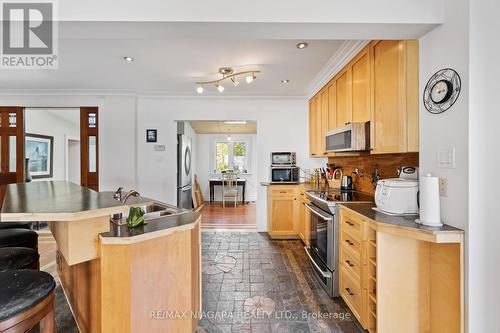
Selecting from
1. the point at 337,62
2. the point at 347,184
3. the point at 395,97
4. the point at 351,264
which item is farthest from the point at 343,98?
the point at 351,264

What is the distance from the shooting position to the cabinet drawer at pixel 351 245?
1.88 m

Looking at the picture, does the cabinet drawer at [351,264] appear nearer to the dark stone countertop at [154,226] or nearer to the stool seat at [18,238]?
the dark stone countertop at [154,226]

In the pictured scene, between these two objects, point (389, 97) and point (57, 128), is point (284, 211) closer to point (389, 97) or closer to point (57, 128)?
point (389, 97)

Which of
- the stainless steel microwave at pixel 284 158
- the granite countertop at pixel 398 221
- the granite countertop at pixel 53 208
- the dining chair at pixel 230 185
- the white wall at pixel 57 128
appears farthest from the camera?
the dining chair at pixel 230 185

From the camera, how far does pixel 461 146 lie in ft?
4.63

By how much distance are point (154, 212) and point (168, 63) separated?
76.6 inches

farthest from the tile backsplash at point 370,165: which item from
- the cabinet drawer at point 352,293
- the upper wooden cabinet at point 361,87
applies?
the cabinet drawer at point 352,293

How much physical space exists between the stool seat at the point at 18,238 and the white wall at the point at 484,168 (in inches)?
123

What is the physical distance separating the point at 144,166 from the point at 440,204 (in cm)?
418

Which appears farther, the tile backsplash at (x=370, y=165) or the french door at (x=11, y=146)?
the french door at (x=11, y=146)

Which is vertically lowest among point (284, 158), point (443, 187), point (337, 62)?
point (443, 187)

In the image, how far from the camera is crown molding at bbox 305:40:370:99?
93.9 inches

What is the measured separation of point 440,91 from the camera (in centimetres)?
154

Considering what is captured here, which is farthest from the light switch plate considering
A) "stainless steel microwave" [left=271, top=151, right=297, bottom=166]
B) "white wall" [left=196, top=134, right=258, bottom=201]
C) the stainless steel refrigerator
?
"white wall" [left=196, top=134, right=258, bottom=201]
